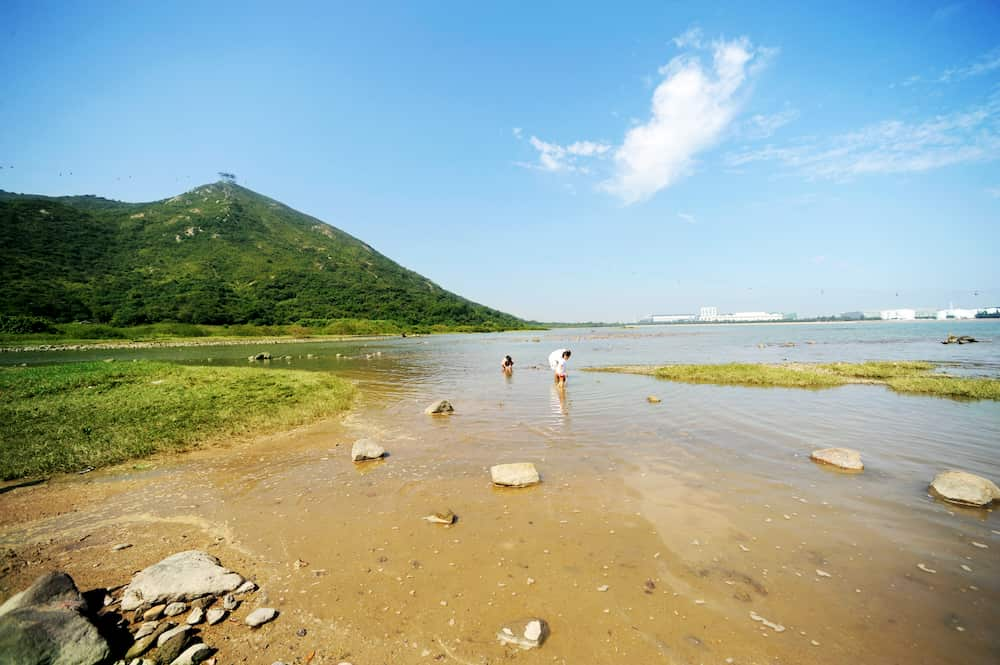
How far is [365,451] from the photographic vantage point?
12750mm

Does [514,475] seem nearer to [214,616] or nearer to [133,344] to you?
[214,616]

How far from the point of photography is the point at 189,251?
152250mm

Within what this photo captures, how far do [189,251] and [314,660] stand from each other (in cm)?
19225

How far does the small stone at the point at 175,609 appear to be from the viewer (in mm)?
5488

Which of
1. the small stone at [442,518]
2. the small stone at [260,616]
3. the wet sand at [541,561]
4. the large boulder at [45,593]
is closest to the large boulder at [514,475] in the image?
the wet sand at [541,561]

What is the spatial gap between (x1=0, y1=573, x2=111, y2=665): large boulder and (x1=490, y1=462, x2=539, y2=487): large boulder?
7523 millimetres

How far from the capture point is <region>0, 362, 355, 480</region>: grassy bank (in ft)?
41.1

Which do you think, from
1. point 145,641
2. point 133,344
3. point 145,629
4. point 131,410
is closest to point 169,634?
point 145,641

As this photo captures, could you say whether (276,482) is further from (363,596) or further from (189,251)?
(189,251)

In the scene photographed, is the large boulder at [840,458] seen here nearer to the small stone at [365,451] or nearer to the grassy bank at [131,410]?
the small stone at [365,451]

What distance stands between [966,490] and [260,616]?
1453cm

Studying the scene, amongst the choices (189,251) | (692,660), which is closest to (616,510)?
(692,660)

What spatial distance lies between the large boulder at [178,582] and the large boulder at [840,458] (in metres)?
14.9

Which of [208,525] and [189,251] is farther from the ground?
[189,251]
